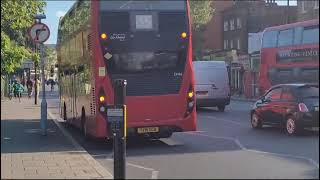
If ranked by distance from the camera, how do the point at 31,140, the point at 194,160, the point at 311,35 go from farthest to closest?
the point at 31,140 < the point at 194,160 < the point at 311,35

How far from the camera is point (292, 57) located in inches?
283

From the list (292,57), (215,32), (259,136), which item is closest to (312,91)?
(292,57)

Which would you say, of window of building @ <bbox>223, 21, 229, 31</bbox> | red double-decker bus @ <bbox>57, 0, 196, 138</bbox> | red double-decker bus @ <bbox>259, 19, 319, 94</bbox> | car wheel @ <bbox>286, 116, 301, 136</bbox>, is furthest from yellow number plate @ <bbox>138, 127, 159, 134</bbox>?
window of building @ <bbox>223, 21, 229, 31</bbox>

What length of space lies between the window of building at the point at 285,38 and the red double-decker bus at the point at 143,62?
3304 mm

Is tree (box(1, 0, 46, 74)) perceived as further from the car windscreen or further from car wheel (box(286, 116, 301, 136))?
car wheel (box(286, 116, 301, 136))

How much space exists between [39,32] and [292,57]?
10.0 m

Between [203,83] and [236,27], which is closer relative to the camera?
[203,83]

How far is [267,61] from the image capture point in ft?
27.1

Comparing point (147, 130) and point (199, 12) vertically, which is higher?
point (199, 12)

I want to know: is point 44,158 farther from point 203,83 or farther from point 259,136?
point 203,83

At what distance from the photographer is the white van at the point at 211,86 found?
2677cm

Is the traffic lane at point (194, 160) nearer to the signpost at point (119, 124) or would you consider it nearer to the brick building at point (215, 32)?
the signpost at point (119, 124)

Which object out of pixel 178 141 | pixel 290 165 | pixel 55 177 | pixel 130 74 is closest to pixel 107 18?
pixel 130 74

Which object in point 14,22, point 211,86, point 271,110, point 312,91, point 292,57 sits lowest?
point 271,110
